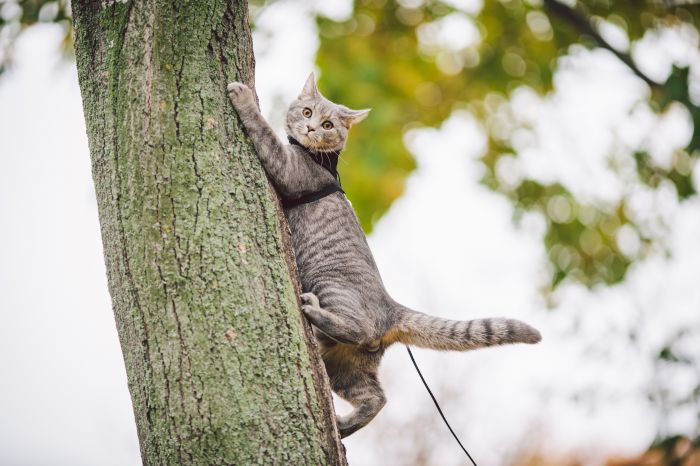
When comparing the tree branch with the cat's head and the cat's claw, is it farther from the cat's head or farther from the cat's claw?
the cat's claw

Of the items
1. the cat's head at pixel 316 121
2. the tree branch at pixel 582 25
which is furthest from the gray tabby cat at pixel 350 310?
the tree branch at pixel 582 25

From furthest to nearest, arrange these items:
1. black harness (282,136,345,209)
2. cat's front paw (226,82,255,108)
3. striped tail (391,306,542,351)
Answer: black harness (282,136,345,209), striped tail (391,306,542,351), cat's front paw (226,82,255,108)

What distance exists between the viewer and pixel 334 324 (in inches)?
109

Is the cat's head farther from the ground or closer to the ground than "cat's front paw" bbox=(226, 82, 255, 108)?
closer to the ground

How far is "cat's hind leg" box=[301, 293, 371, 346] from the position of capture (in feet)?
8.63

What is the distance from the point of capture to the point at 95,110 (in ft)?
7.34

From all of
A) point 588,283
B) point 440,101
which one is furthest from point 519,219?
point 440,101

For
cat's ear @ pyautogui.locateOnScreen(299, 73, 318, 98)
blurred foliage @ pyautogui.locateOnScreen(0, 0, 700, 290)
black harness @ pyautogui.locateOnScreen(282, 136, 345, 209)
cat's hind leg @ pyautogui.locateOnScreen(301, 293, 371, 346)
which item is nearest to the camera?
cat's hind leg @ pyautogui.locateOnScreen(301, 293, 371, 346)

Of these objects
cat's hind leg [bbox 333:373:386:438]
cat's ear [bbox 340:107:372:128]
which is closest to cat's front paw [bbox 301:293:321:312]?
cat's hind leg [bbox 333:373:386:438]

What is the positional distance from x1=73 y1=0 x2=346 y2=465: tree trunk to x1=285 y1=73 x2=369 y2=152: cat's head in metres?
1.24

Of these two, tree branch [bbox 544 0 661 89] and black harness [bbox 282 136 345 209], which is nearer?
black harness [bbox 282 136 345 209]

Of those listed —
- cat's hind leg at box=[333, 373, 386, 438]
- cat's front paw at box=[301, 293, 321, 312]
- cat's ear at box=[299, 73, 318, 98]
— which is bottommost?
cat's hind leg at box=[333, 373, 386, 438]

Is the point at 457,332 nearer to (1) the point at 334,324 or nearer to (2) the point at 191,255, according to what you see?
(1) the point at 334,324

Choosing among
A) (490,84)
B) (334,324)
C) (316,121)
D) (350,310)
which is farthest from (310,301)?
(490,84)
